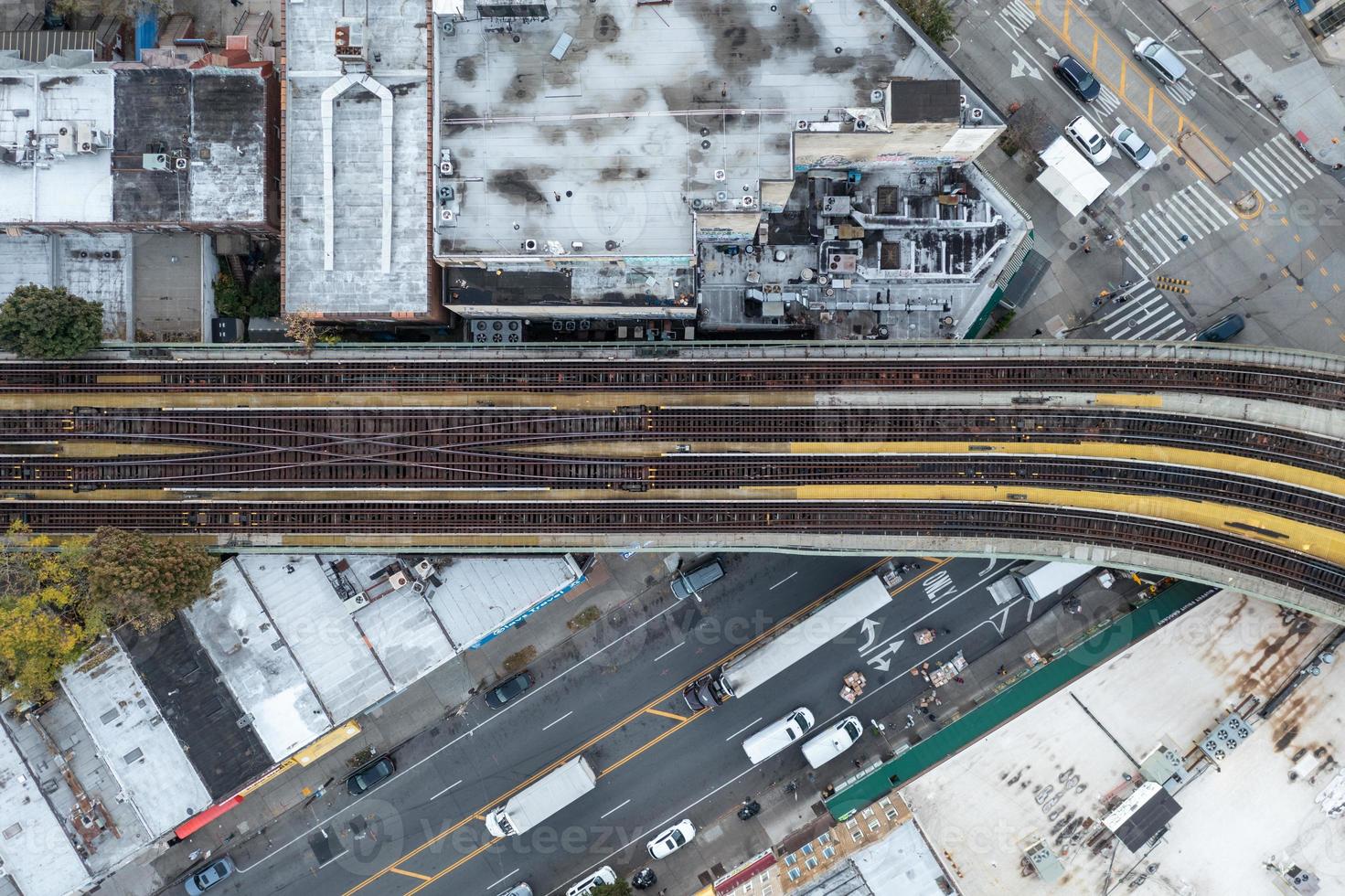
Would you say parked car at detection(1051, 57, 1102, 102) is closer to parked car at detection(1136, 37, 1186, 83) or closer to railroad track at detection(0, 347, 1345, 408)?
parked car at detection(1136, 37, 1186, 83)

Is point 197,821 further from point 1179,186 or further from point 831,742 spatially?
point 1179,186

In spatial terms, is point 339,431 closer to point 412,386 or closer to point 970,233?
point 412,386

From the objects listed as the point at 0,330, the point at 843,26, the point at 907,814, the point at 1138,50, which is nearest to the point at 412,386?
the point at 0,330

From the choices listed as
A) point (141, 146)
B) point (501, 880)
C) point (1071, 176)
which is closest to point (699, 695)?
point (501, 880)

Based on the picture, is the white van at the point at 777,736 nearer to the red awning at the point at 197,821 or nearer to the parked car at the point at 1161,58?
the red awning at the point at 197,821

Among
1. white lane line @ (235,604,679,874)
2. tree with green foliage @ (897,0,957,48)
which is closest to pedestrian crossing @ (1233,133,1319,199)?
tree with green foliage @ (897,0,957,48)

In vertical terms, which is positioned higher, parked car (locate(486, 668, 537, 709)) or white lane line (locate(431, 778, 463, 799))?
parked car (locate(486, 668, 537, 709))
